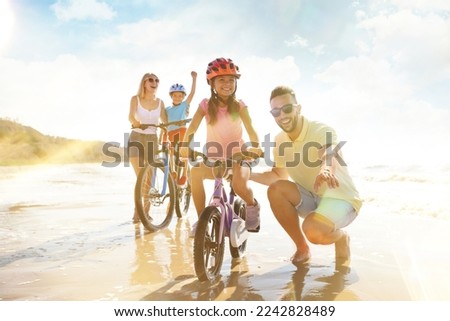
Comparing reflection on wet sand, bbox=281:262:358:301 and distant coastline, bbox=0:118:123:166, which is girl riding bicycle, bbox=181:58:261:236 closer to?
reflection on wet sand, bbox=281:262:358:301

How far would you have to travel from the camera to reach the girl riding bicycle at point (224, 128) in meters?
4.22

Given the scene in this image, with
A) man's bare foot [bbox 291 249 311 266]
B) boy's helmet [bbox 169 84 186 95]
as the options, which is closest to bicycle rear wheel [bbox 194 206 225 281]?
man's bare foot [bbox 291 249 311 266]

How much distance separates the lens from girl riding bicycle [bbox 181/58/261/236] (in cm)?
422

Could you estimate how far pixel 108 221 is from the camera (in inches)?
272

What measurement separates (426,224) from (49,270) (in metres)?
5.08

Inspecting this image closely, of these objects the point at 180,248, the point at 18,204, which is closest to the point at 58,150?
the point at 18,204

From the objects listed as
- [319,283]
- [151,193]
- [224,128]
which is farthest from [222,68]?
[151,193]

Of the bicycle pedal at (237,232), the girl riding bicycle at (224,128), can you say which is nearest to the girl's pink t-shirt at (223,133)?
the girl riding bicycle at (224,128)

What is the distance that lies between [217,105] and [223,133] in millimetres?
305

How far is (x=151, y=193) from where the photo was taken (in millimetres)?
6121

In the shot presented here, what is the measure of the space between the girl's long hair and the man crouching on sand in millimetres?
520

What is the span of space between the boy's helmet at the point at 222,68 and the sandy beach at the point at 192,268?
188 centimetres

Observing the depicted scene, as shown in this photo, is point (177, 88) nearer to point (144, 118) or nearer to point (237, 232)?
point (144, 118)

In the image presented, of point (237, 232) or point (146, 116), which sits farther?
point (146, 116)
